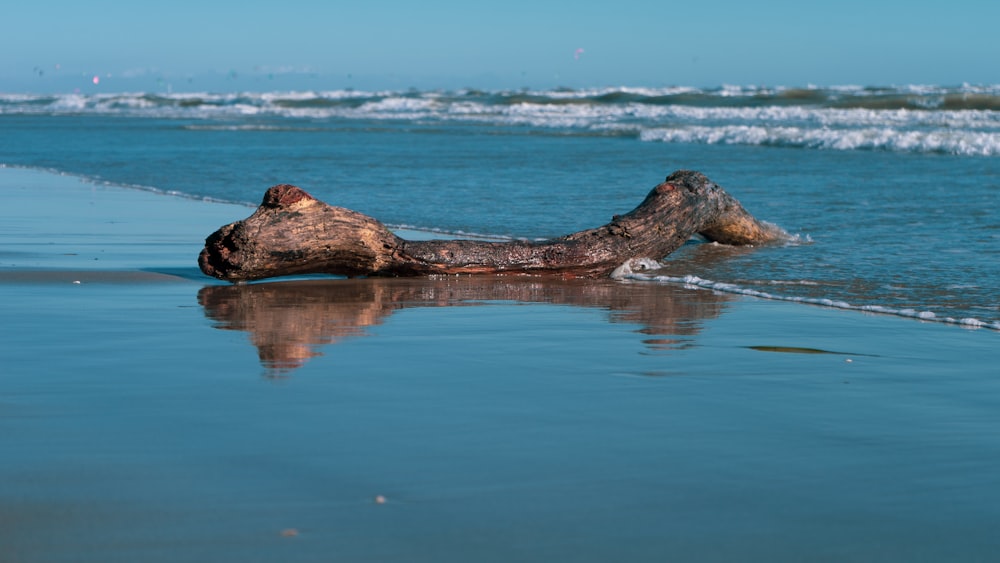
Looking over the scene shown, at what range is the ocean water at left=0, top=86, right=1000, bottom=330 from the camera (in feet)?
25.9

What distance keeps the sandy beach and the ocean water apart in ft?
5.25

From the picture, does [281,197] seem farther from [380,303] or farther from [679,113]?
[679,113]

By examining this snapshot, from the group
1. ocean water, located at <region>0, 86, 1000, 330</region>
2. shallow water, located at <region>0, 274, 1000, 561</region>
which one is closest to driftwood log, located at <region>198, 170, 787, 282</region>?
ocean water, located at <region>0, 86, 1000, 330</region>

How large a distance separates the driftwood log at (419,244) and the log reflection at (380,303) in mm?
121

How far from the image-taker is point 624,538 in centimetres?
273

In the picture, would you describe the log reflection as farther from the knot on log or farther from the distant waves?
the distant waves

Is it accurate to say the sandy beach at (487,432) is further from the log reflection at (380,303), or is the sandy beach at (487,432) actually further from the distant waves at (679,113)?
the distant waves at (679,113)

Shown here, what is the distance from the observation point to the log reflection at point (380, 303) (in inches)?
208

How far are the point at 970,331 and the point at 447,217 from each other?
22.2ft

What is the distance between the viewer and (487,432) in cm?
361

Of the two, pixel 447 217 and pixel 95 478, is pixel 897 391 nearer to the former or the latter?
pixel 95 478

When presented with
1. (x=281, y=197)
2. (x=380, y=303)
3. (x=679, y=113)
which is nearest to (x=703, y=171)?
(x=281, y=197)

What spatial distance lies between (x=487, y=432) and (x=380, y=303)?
2.92 meters

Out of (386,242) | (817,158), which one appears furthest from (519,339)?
(817,158)
